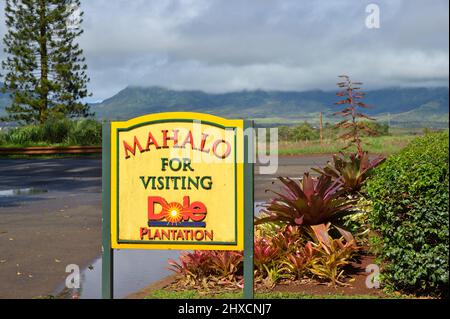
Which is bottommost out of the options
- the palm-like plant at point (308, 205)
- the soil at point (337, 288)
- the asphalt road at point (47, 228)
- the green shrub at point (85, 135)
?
the soil at point (337, 288)

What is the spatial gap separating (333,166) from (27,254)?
4.90m

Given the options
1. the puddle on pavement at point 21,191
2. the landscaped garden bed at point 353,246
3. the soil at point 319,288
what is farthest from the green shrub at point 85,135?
the soil at point 319,288

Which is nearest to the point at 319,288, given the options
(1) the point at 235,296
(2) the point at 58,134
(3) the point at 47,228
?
(1) the point at 235,296

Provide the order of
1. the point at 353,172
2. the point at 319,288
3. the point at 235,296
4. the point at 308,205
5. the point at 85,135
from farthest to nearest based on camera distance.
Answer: the point at 85,135
the point at 353,172
the point at 308,205
the point at 319,288
the point at 235,296

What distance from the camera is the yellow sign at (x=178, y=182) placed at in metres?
5.46

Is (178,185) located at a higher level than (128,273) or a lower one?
higher

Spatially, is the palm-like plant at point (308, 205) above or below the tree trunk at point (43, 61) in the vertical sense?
below

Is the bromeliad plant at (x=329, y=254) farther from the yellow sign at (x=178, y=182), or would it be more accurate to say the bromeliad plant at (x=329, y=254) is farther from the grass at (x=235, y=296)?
the yellow sign at (x=178, y=182)

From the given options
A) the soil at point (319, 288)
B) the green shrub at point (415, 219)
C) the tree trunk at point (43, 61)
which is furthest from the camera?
the tree trunk at point (43, 61)

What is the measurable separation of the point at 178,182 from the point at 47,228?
559cm

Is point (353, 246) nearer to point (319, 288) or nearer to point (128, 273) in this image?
point (319, 288)

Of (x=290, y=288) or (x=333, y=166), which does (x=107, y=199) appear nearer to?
(x=290, y=288)

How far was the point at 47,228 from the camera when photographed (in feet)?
34.2

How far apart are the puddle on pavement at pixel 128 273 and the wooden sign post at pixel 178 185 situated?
0.98 metres
